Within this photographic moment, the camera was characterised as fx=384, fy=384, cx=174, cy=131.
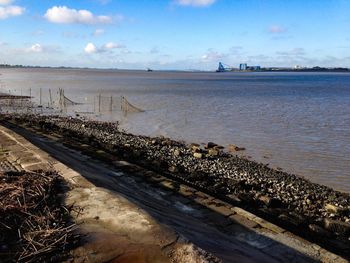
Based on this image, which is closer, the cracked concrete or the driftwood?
the driftwood

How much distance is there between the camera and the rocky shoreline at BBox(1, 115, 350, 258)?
9.88m

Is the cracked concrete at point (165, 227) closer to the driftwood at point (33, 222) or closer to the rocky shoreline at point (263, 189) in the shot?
the driftwood at point (33, 222)

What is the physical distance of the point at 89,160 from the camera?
44.0ft

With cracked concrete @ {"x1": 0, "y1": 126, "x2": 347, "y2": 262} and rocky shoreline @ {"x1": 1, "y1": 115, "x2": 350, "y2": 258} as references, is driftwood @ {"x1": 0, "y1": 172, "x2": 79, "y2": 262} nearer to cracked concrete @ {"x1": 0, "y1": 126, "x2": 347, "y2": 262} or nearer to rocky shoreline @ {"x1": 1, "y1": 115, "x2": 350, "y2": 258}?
cracked concrete @ {"x1": 0, "y1": 126, "x2": 347, "y2": 262}

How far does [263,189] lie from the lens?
13.7 meters

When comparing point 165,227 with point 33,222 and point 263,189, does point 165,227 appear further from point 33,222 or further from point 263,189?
point 263,189

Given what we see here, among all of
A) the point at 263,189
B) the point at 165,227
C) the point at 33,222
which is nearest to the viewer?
the point at 33,222

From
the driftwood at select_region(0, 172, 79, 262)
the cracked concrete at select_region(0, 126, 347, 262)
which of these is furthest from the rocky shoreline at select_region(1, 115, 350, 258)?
the driftwood at select_region(0, 172, 79, 262)

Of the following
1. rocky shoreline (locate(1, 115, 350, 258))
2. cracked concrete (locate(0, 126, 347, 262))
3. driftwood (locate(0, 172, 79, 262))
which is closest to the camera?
driftwood (locate(0, 172, 79, 262))

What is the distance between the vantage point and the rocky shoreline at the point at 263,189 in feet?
32.4

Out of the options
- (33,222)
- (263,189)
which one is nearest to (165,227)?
(33,222)

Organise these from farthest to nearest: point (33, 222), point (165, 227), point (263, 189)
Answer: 1. point (263, 189)
2. point (165, 227)
3. point (33, 222)

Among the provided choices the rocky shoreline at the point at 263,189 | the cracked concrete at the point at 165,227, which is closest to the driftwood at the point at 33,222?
the cracked concrete at the point at 165,227

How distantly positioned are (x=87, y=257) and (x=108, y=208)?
5.69 ft
